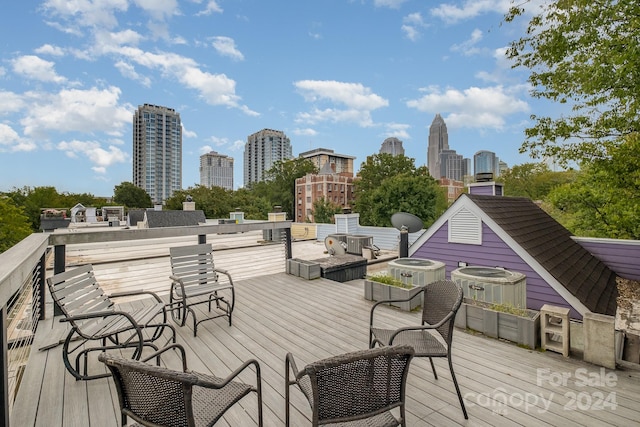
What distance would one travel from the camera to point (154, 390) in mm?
1243

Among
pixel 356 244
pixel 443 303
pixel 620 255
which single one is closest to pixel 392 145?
pixel 356 244

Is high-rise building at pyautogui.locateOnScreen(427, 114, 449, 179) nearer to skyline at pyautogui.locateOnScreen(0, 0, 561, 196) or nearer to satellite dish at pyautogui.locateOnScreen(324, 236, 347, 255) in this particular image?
skyline at pyautogui.locateOnScreen(0, 0, 561, 196)

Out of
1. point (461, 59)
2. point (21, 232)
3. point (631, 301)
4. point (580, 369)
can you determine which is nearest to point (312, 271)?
point (580, 369)

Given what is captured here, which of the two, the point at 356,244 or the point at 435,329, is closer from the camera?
the point at 435,329

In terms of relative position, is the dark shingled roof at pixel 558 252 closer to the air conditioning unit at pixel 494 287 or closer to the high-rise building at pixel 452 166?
the air conditioning unit at pixel 494 287

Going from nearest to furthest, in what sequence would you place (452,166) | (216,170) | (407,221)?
(407,221) → (452,166) → (216,170)

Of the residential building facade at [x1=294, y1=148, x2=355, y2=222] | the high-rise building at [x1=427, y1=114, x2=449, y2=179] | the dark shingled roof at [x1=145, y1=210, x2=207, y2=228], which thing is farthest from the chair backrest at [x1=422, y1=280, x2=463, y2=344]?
the high-rise building at [x1=427, y1=114, x2=449, y2=179]

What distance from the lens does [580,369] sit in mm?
2703

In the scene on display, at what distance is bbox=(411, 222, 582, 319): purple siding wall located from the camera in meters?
5.17

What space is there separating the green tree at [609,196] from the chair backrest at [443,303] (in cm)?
719

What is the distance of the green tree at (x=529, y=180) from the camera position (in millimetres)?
38394

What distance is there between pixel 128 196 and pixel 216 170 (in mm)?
47785

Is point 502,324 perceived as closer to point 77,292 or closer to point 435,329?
point 435,329

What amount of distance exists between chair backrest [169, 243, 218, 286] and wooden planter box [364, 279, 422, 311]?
2.34 m
